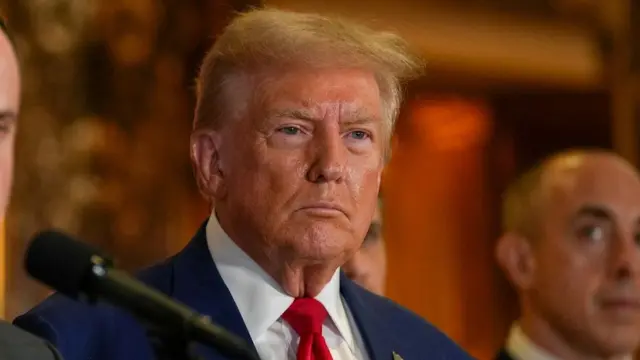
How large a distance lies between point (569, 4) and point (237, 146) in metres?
3.97

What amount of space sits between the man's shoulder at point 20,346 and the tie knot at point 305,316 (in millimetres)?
452

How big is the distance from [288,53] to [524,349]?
1.30 metres

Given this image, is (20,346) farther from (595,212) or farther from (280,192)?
(595,212)

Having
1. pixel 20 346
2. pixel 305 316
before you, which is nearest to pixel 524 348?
pixel 305 316

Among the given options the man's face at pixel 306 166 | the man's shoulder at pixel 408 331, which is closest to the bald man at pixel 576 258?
the man's shoulder at pixel 408 331

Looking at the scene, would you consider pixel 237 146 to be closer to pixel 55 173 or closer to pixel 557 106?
pixel 55 173

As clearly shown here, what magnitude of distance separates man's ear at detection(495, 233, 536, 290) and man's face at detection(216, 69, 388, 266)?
120 centimetres

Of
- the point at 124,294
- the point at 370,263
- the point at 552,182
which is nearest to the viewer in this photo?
the point at 124,294

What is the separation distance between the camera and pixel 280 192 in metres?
1.84

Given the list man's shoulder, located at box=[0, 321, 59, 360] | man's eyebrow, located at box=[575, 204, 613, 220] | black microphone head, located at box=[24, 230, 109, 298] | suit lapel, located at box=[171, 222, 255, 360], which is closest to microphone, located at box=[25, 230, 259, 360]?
black microphone head, located at box=[24, 230, 109, 298]

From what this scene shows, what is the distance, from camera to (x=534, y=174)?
3.13m

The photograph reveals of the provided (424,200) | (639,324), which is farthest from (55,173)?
(424,200)

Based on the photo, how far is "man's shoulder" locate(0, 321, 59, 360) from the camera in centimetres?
146

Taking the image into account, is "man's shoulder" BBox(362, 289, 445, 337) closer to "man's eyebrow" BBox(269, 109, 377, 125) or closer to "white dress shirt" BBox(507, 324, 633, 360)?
"man's eyebrow" BBox(269, 109, 377, 125)
